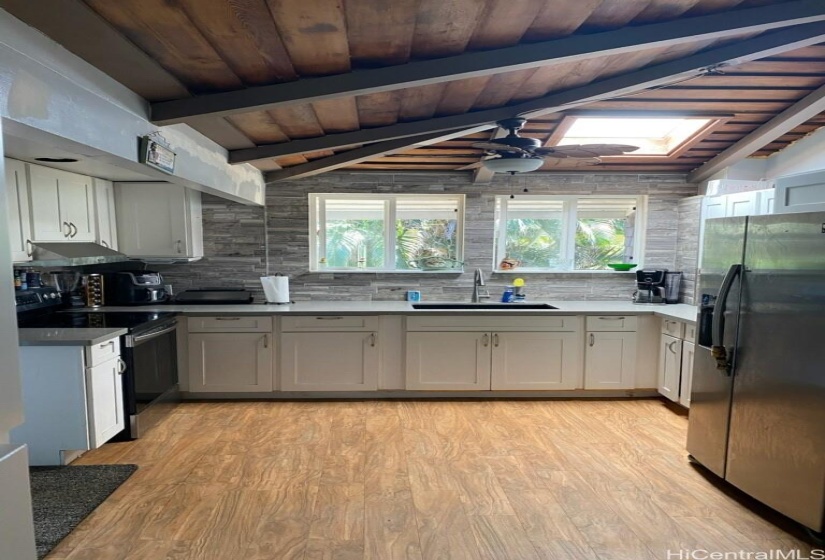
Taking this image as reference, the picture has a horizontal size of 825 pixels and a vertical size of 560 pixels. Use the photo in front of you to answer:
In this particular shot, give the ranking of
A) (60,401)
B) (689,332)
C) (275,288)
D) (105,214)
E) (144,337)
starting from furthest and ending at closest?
(275,288), (105,214), (689,332), (144,337), (60,401)

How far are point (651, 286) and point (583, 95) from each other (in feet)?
7.32

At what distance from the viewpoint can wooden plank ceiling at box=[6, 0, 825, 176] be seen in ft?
4.58

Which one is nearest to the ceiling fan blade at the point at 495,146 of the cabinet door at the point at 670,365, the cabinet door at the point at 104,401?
the cabinet door at the point at 670,365

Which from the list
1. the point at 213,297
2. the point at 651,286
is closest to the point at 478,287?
the point at 651,286

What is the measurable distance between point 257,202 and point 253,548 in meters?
2.73

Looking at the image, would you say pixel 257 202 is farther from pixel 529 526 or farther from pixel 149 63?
pixel 529 526

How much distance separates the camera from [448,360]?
3.73 meters

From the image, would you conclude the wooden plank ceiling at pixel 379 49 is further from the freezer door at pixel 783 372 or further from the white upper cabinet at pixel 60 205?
the white upper cabinet at pixel 60 205

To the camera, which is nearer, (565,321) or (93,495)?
(93,495)

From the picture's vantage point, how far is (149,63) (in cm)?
164

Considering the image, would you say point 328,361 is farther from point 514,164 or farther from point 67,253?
point 514,164

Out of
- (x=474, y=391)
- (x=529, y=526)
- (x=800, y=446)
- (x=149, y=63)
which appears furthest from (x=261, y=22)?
(x=474, y=391)

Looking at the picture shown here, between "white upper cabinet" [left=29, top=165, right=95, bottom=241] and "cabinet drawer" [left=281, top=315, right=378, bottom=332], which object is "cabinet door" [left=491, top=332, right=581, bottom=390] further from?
"white upper cabinet" [left=29, top=165, right=95, bottom=241]

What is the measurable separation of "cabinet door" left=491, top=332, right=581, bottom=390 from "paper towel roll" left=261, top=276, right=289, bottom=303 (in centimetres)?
190
